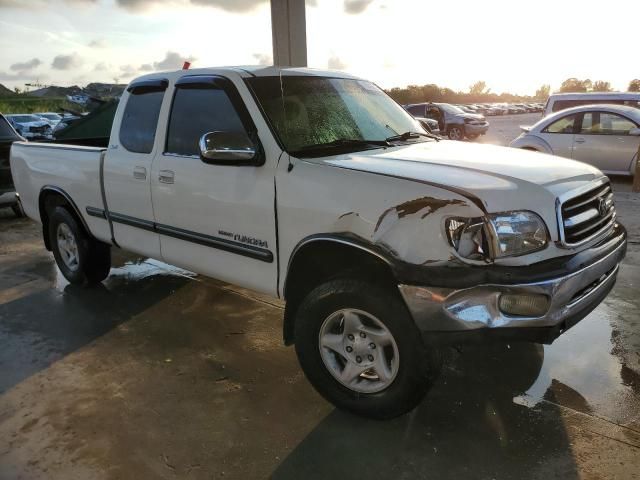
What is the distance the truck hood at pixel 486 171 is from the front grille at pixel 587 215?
0.08 m

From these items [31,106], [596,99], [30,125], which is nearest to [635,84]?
[596,99]

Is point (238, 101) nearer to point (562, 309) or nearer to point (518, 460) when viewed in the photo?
point (562, 309)

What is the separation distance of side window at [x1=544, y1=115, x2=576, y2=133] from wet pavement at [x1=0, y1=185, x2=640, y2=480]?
653 cm

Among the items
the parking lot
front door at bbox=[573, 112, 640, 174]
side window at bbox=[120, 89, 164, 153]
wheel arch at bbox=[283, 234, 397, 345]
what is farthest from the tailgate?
front door at bbox=[573, 112, 640, 174]

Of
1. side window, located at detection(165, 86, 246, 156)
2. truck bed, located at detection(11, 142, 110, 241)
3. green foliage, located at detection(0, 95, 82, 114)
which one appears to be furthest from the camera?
green foliage, located at detection(0, 95, 82, 114)

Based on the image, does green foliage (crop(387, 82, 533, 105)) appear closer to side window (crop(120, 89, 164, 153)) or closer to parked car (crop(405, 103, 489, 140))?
parked car (crop(405, 103, 489, 140))

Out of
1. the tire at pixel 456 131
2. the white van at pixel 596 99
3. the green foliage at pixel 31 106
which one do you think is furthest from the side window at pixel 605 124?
the green foliage at pixel 31 106

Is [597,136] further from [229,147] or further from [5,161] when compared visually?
[5,161]

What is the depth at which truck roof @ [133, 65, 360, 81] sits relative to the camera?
3.54 meters

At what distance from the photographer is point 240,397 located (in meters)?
3.18

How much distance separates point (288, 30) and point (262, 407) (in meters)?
6.28

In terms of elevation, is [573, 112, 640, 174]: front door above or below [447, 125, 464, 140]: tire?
above

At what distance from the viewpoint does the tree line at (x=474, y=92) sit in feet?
176

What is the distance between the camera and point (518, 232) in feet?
8.09
